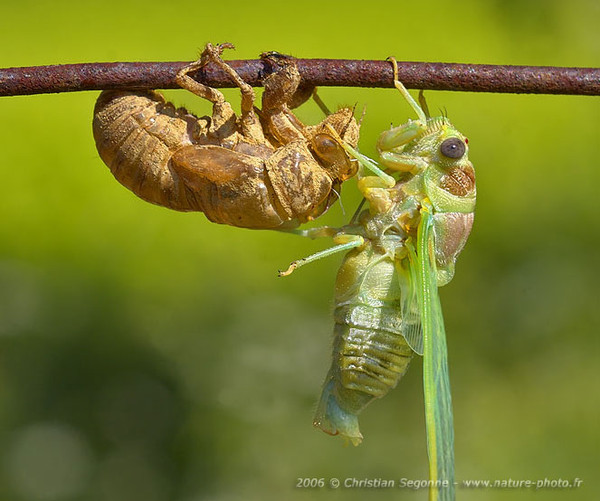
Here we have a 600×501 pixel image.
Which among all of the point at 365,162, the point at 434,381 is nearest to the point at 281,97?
the point at 365,162

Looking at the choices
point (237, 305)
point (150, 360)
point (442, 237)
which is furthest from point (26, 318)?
point (442, 237)

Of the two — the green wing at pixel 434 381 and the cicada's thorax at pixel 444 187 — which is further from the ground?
the cicada's thorax at pixel 444 187

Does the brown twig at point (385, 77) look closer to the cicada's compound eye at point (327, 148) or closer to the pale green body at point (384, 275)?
the cicada's compound eye at point (327, 148)

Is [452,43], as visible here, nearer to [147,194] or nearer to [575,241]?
[575,241]

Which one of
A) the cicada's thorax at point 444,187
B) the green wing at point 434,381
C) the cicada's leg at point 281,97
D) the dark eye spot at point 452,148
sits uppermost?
the cicada's leg at point 281,97

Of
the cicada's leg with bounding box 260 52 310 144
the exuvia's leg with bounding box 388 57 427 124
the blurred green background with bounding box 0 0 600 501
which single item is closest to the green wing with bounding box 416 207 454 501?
the exuvia's leg with bounding box 388 57 427 124

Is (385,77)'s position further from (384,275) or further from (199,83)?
(384,275)

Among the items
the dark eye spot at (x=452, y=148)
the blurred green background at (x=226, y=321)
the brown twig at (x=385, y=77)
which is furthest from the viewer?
the blurred green background at (x=226, y=321)

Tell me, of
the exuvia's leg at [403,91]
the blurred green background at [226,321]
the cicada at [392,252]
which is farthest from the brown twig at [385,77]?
the blurred green background at [226,321]
